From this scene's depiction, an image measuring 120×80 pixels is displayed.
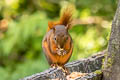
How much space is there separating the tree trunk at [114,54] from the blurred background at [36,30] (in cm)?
199

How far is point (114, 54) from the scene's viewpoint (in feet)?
6.11

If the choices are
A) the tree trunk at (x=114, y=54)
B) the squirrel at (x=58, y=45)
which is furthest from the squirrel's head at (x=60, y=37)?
the tree trunk at (x=114, y=54)

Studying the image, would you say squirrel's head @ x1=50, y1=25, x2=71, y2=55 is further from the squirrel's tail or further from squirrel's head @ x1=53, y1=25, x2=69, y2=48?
the squirrel's tail

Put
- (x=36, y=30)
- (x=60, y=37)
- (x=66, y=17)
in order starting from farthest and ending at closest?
(x=36, y=30)
(x=66, y=17)
(x=60, y=37)

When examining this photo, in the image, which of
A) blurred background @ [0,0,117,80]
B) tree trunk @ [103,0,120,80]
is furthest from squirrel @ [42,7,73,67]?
blurred background @ [0,0,117,80]

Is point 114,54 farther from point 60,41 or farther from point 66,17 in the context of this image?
point 66,17

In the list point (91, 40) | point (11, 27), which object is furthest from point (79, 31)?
point (11, 27)

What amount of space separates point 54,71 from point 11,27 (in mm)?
2416

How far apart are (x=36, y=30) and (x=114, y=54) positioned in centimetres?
261

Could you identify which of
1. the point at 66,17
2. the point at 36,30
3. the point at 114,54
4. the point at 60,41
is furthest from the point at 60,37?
the point at 36,30

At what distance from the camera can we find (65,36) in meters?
2.25

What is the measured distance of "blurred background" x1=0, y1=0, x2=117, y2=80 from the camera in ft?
13.6

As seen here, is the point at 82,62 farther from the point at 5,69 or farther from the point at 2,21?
the point at 2,21

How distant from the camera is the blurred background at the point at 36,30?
4.14 metres
